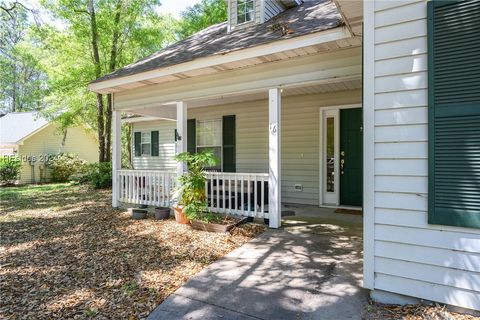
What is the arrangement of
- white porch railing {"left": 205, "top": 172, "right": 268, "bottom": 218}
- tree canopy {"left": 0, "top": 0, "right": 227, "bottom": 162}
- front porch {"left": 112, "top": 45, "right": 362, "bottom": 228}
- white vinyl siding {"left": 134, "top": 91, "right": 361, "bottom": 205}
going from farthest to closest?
tree canopy {"left": 0, "top": 0, "right": 227, "bottom": 162} → white vinyl siding {"left": 134, "top": 91, "right": 361, "bottom": 205} → white porch railing {"left": 205, "top": 172, "right": 268, "bottom": 218} → front porch {"left": 112, "top": 45, "right": 362, "bottom": 228}

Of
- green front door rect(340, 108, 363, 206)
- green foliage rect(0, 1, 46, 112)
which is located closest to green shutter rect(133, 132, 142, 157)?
green front door rect(340, 108, 363, 206)

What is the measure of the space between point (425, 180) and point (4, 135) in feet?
71.3

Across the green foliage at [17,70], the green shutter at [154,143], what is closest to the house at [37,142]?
the green foliage at [17,70]

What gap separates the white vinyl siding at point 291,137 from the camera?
713cm

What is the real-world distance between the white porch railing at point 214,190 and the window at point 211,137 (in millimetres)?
2005

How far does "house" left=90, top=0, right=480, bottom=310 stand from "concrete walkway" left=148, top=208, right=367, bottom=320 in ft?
1.46

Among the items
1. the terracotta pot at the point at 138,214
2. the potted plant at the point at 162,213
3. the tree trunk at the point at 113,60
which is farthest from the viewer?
the tree trunk at the point at 113,60

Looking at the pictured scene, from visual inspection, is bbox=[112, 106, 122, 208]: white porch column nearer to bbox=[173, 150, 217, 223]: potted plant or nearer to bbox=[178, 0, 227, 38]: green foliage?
bbox=[173, 150, 217, 223]: potted plant

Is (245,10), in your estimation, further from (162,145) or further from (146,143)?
(146,143)

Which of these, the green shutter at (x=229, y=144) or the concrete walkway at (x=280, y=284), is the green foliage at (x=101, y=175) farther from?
the concrete walkway at (x=280, y=284)

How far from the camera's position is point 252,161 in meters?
8.19

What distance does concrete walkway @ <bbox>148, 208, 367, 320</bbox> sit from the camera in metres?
2.70

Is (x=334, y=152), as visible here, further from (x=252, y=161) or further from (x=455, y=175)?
(x=455, y=175)

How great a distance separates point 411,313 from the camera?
251 centimetres
